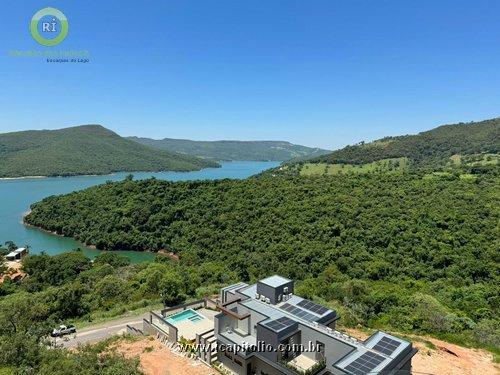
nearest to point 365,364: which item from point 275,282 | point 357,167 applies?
point 275,282

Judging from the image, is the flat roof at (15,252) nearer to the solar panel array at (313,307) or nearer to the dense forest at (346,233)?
the dense forest at (346,233)

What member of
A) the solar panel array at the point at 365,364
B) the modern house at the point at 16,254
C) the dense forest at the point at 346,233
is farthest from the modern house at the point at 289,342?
the modern house at the point at 16,254

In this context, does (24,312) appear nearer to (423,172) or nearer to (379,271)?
(379,271)

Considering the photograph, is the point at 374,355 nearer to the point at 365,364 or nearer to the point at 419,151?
the point at 365,364

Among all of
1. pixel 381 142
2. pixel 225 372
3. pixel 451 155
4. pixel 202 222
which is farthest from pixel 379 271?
pixel 381 142

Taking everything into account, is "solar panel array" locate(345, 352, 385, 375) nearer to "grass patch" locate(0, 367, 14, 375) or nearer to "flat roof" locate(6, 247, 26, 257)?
"grass patch" locate(0, 367, 14, 375)

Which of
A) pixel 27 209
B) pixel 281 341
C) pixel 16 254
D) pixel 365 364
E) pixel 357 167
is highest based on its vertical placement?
pixel 357 167
